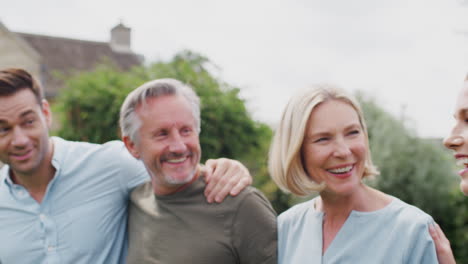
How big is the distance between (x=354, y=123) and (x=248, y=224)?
0.79 m

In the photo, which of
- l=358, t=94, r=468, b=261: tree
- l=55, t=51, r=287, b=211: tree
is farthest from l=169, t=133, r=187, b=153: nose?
l=358, t=94, r=468, b=261: tree

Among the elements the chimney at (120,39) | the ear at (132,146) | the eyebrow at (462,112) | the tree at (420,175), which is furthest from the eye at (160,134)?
the chimney at (120,39)

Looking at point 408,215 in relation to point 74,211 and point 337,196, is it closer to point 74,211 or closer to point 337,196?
point 337,196

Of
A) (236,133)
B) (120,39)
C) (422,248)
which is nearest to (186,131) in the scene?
(422,248)

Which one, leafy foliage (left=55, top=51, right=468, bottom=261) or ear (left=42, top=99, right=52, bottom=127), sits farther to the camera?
leafy foliage (left=55, top=51, right=468, bottom=261)

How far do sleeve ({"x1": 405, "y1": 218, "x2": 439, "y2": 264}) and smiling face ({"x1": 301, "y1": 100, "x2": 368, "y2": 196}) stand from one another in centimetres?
40

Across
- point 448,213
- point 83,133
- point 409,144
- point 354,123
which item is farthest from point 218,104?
point 354,123

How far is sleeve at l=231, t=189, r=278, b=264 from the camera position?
2557 millimetres

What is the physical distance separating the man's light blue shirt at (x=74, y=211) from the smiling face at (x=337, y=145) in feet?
4.42

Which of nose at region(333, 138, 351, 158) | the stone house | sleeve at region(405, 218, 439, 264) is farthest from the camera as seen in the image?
the stone house

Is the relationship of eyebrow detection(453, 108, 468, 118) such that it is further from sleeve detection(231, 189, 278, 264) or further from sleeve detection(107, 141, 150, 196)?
sleeve detection(107, 141, 150, 196)

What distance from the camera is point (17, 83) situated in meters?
2.99

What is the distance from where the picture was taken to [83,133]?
25.3 feet

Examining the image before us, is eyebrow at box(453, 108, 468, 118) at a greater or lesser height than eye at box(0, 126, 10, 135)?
greater
